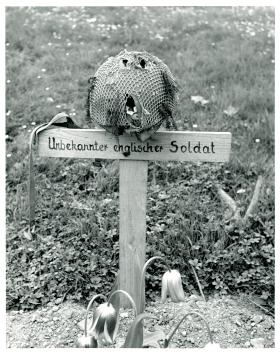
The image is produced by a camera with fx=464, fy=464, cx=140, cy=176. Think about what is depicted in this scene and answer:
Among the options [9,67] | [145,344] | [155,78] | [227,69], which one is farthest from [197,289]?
[9,67]

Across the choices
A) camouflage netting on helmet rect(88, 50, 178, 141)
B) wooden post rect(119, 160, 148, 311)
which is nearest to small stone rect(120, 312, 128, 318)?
wooden post rect(119, 160, 148, 311)

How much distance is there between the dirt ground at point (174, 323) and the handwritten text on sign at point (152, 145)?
31.9 inches

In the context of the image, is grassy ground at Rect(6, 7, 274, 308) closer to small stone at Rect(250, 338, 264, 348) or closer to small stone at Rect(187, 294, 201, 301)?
small stone at Rect(187, 294, 201, 301)

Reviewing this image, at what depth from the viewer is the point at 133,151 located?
79.0 inches

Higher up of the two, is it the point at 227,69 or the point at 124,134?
the point at 227,69

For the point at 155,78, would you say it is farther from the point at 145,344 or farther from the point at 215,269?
the point at 215,269

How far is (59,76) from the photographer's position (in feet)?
14.5

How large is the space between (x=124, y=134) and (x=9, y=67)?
2.94 m

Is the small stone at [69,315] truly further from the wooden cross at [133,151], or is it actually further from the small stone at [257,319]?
the small stone at [257,319]

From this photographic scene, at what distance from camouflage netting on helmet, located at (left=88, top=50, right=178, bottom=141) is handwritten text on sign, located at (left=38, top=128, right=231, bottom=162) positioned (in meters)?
0.08

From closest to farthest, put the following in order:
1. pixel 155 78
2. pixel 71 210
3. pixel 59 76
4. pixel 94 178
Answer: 1. pixel 155 78
2. pixel 71 210
3. pixel 94 178
4. pixel 59 76

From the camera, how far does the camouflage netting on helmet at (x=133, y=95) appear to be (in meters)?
1.84

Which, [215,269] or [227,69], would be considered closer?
[215,269]

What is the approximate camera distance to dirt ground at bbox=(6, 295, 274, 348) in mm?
2252
